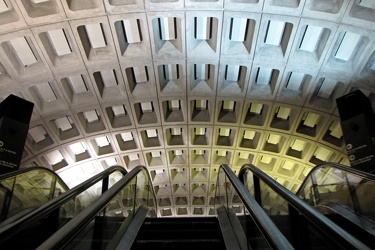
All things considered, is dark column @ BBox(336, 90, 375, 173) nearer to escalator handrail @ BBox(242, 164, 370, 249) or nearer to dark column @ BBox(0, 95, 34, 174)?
escalator handrail @ BBox(242, 164, 370, 249)

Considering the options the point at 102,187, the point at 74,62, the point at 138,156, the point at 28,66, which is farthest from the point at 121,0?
the point at 138,156

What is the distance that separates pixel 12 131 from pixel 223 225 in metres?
5.49

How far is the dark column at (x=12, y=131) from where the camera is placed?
650 cm

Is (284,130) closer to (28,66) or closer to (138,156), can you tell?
(138,156)

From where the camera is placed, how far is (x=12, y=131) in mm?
6836

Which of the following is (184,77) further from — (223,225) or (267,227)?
(267,227)

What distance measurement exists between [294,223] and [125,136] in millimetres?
11359

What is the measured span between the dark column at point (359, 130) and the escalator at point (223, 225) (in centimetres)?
383

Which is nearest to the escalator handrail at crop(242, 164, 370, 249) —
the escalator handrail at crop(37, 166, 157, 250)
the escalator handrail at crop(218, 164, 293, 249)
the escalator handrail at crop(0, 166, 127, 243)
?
the escalator handrail at crop(218, 164, 293, 249)

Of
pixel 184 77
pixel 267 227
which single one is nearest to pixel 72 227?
pixel 267 227

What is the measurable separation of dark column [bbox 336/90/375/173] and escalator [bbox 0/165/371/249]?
3.83 metres

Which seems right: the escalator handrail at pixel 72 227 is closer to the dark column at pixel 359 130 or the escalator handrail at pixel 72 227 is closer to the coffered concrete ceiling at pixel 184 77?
the dark column at pixel 359 130

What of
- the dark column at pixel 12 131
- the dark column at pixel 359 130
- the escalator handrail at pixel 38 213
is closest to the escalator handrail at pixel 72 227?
the escalator handrail at pixel 38 213

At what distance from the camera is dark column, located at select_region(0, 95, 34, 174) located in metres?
6.50
